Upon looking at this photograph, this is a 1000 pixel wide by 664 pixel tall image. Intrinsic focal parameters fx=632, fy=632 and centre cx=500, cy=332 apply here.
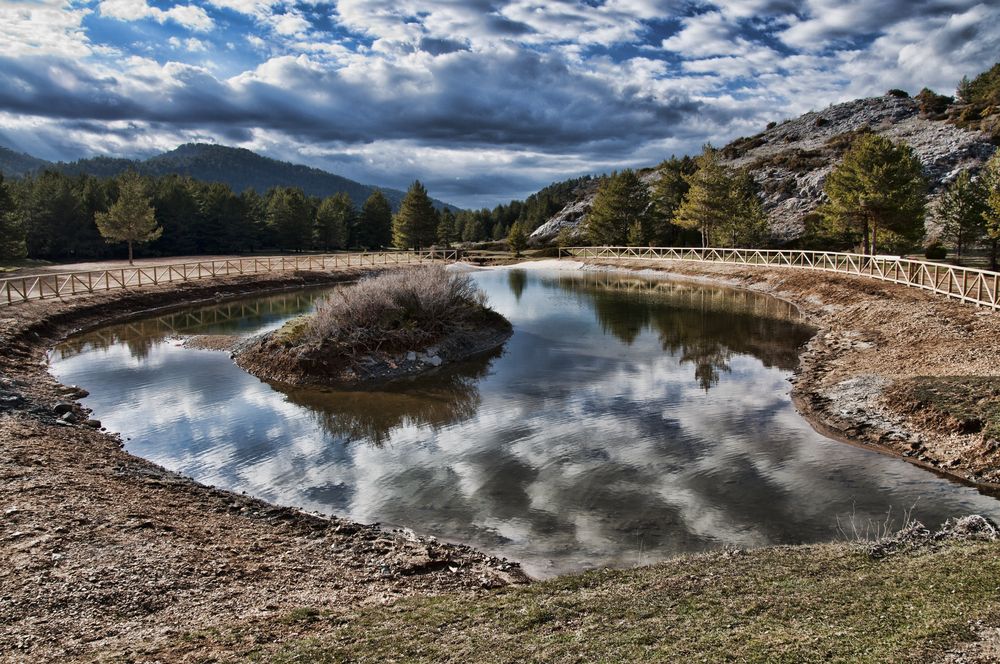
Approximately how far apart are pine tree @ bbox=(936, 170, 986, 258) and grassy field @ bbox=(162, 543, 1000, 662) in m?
50.3

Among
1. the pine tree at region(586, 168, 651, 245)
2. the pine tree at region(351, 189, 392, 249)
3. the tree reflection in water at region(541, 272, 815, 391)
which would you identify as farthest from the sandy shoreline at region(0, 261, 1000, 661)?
the pine tree at region(351, 189, 392, 249)

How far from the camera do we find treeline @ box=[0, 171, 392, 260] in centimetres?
6994

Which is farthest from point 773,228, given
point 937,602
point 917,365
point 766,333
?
point 937,602

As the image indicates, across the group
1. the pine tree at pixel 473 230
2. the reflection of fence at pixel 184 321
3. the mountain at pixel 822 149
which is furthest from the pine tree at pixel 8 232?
the pine tree at pixel 473 230

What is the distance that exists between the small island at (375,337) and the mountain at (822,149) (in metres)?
58.1

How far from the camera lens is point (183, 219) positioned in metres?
83.6

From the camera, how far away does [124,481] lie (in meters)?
12.5

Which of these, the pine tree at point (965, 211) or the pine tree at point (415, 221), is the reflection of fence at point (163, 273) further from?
the pine tree at point (965, 211)

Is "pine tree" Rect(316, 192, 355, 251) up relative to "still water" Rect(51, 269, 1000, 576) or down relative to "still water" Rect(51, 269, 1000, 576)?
up

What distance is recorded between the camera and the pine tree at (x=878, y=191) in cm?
4688

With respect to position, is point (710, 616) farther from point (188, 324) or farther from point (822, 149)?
point (822, 149)

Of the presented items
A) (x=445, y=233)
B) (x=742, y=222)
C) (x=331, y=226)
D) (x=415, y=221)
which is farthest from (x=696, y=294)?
(x=445, y=233)

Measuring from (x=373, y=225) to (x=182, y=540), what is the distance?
3897 inches

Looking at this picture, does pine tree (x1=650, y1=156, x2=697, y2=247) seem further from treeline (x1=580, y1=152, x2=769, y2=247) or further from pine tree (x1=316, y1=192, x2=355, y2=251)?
pine tree (x1=316, y1=192, x2=355, y2=251)
